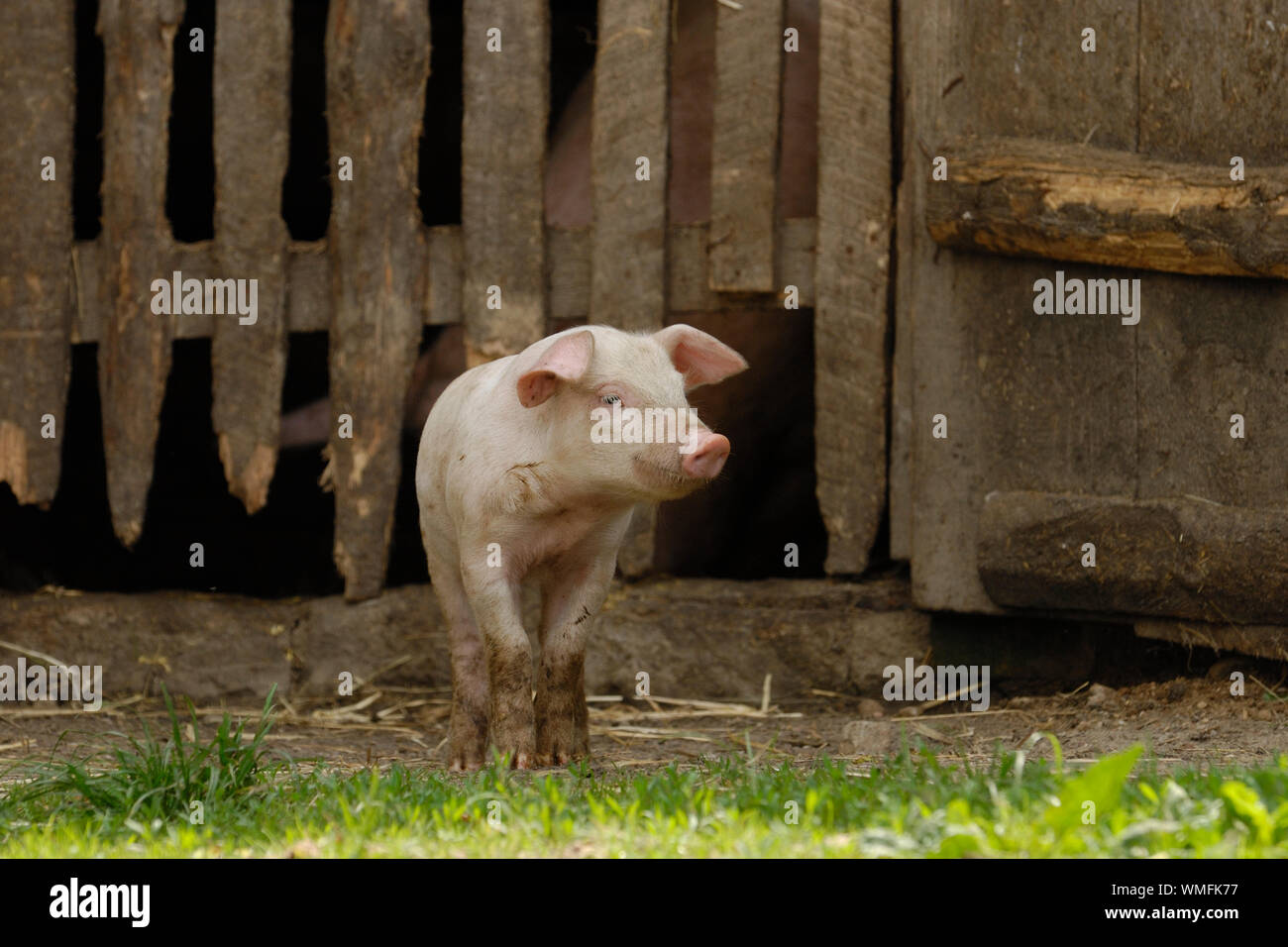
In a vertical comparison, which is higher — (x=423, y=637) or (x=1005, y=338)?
(x=1005, y=338)

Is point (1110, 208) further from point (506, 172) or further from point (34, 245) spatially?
point (34, 245)

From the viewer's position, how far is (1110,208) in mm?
4504

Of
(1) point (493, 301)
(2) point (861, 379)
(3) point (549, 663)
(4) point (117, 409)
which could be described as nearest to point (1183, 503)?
(2) point (861, 379)

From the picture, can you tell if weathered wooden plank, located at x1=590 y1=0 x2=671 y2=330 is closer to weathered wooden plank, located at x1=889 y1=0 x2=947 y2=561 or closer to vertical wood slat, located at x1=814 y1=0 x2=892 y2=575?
vertical wood slat, located at x1=814 y1=0 x2=892 y2=575

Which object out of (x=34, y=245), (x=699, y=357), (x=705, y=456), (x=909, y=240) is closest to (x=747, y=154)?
(x=909, y=240)

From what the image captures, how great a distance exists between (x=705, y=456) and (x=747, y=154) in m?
1.86

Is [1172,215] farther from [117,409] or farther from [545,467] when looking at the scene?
[117,409]

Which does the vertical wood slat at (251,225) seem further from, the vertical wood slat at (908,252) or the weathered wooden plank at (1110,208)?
the weathered wooden plank at (1110,208)

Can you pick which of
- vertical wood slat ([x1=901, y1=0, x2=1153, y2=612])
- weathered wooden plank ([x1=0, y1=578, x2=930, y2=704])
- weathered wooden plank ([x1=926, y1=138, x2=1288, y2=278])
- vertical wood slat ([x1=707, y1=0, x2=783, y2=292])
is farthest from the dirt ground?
vertical wood slat ([x1=707, y1=0, x2=783, y2=292])

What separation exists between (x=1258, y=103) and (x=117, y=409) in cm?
387

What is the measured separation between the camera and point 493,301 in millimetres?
5281

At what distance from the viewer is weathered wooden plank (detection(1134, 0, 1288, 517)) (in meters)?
4.57

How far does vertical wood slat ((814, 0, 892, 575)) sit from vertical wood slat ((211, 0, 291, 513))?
6.13 feet

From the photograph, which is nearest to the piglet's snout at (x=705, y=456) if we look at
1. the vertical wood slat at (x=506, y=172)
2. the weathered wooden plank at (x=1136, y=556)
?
the weathered wooden plank at (x=1136, y=556)
